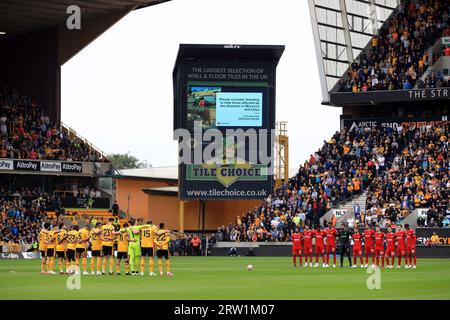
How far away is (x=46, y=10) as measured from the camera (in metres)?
76.2

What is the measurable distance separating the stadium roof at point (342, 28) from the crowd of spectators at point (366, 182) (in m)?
5.13

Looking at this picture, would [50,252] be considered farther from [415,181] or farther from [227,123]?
[227,123]

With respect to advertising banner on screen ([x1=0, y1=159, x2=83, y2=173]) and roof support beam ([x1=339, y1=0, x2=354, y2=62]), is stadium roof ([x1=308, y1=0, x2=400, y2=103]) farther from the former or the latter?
advertising banner on screen ([x1=0, y1=159, x2=83, y2=173])

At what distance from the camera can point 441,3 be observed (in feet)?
244

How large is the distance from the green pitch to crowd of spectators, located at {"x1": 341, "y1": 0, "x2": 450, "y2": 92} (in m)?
31.7

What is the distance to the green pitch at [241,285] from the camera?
91.6ft

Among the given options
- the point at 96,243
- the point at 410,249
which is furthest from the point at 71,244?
the point at 410,249

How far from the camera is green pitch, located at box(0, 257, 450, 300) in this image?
27922 mm

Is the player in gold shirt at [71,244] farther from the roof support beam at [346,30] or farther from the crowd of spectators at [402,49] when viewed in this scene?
the roof support beam at [346,30]

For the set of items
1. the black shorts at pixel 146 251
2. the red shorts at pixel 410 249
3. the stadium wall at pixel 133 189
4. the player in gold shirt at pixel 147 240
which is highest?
the stadium wall at pixel 133 189

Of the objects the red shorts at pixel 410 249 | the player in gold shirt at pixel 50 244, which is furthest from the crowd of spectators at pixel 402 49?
the player in gold shirt at pixel 50 244

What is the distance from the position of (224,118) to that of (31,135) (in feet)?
47.9

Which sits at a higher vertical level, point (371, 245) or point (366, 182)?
point (366, 182)
